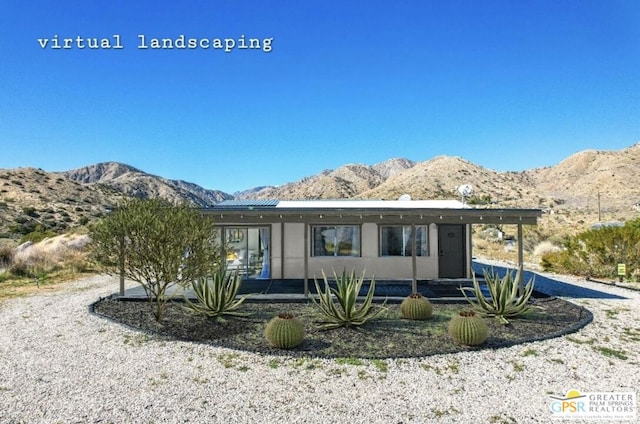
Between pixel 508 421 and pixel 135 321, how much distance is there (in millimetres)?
8103

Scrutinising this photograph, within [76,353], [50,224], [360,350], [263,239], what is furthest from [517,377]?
[50,224]

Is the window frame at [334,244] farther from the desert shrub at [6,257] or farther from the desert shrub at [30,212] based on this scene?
the desert shrub at [30,212]

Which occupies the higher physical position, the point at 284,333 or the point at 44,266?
the point at 44,266

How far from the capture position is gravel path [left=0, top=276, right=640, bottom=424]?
4.92 metres

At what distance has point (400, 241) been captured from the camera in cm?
1459

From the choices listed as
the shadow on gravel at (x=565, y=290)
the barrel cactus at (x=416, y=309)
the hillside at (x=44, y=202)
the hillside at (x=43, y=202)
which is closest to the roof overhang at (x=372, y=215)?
the shadow on gravel at (x=565, y=290)

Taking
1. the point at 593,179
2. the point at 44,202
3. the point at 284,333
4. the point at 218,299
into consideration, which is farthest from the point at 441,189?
the point at 284,333

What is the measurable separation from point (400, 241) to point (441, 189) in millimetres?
53108

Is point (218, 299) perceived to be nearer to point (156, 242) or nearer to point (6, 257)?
point (156, 242)

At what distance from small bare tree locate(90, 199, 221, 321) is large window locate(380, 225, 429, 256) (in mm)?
7203

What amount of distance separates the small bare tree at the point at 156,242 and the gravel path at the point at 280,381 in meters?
1.52

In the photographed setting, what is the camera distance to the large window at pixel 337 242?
14.5 meters

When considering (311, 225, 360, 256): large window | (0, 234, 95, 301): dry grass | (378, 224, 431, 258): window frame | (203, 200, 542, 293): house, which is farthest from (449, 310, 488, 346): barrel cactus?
(0, 234, 95, 301): dry grass

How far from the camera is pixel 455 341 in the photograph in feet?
24.8
